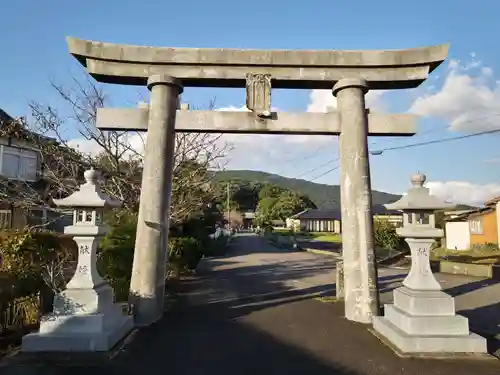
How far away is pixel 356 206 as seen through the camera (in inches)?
316

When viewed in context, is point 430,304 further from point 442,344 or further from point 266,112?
point 266,112

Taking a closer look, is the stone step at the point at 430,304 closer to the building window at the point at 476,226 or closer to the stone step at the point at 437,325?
the stone step at the point at 437,325

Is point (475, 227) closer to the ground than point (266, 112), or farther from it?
closer to the ground

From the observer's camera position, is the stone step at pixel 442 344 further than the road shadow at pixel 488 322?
No

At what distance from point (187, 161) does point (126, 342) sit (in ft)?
30.0

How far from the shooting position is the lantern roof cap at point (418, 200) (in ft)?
22.0

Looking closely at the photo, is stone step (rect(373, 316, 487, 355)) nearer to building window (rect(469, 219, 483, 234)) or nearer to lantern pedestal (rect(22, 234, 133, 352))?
lantern pedestal (rect(22, 234, 133, 352))

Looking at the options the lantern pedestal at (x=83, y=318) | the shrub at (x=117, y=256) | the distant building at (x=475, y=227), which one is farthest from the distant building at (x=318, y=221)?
the lantern pedestal at (x=83, y=318)

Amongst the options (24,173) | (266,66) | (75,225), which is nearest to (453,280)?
(266,66)

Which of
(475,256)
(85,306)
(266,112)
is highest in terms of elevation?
(266,112)

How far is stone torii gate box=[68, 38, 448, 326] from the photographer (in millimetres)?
7871

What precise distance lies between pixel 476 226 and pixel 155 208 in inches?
1129

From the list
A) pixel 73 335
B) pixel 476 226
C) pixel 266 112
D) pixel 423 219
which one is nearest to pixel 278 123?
pixel 266 112

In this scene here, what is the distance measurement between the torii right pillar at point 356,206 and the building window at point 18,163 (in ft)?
54.1
